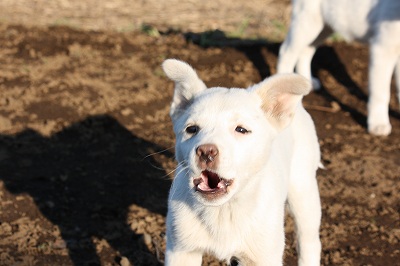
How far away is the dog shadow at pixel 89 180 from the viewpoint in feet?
20.3

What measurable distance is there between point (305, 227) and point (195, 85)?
4.49 ft

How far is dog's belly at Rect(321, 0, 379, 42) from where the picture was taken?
358 inches

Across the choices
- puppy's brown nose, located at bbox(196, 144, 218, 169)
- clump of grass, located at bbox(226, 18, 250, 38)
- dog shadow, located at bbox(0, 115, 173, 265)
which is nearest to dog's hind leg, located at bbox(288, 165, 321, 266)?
dog shadow, located at bbox(0, 115, 173, 265)

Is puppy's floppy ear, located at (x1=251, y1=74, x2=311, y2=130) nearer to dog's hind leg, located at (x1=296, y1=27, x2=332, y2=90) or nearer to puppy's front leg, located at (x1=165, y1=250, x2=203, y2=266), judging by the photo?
puppy's front leg, located at (x1=165, y1=250, x2=203, y2=266)

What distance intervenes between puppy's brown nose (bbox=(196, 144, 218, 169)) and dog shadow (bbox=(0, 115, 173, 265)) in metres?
1.89

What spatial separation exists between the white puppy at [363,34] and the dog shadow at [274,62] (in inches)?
15.2

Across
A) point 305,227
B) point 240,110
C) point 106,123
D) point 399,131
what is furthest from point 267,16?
point 240,110

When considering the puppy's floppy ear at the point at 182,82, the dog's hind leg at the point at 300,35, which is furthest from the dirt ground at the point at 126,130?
the puppy's floppy ear at the point at 182,82

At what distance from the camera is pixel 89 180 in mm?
7078

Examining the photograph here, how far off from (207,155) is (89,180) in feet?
10.2

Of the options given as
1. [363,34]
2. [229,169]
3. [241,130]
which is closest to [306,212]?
[241,130]

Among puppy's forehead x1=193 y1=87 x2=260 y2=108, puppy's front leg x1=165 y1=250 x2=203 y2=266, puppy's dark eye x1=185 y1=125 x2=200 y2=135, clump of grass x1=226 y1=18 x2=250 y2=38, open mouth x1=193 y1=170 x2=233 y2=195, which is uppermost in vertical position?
puppy's forehead x1=193 y1=87 x2=260 y2=108

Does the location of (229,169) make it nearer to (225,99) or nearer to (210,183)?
(210,183)

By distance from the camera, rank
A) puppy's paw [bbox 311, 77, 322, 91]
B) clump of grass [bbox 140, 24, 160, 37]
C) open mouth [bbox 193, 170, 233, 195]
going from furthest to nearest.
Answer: clump of grass [bbox 140, 24, 160, 37] < puppy's paw [bbox 311, 77, 322, 91] < open mouth [bbox 193, 170, 233, 195]
